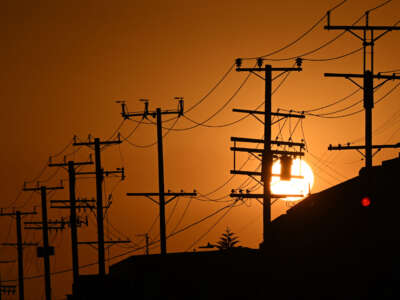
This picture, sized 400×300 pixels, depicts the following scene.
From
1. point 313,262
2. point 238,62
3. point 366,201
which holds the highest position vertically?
point 238,62

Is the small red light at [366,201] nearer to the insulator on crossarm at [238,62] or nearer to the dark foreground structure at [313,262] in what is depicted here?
the dark foreground structure at [313,262]

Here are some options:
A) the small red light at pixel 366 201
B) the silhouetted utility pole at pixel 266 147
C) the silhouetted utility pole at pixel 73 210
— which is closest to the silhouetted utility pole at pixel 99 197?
the silhouetted utility pole at pixel 73 210

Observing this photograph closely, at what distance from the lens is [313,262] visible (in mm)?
39188

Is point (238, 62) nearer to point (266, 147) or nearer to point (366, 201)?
point (266, 147)

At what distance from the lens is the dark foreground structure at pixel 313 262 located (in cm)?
3431

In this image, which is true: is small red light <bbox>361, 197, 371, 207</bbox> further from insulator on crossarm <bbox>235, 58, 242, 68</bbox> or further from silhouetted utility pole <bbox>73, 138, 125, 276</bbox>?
silhouetted utility pole <bbox>73, 138, 125, 276</bbox>

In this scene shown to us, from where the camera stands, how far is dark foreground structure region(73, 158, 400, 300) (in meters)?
34.3

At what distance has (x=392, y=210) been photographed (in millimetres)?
34500

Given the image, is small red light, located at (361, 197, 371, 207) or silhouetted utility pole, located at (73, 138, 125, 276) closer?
Result: small red light, located at (361, 197, 371, 207)

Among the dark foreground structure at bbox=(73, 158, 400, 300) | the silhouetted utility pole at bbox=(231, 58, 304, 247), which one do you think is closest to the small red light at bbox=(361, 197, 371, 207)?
the dark foreground structure at bbox=(73, 158, 400, 300)

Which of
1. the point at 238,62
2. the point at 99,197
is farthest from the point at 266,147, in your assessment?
the point at 99,197

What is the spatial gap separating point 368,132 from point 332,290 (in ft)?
25.8

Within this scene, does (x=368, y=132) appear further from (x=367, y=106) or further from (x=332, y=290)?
(x=332, y=290)

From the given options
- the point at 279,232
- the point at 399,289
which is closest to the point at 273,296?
the point at 279,232
